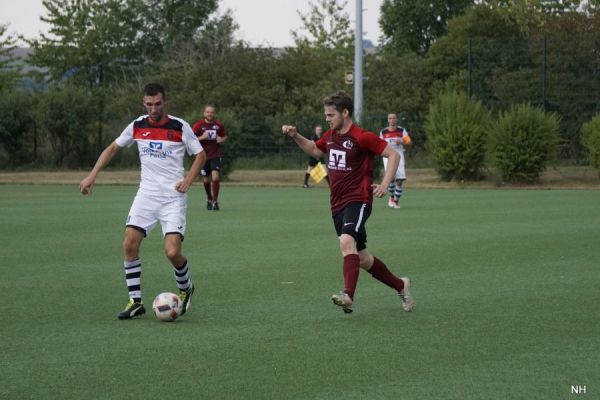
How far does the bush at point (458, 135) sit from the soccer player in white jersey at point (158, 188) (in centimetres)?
2653

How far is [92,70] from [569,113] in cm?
4068

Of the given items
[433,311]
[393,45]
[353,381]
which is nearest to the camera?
[353,381]

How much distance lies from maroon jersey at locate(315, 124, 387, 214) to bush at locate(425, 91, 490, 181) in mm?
26333

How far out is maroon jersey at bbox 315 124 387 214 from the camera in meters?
9.74

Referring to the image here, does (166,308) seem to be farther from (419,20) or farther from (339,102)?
(419,20)

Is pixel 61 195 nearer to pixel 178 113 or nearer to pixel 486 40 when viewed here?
pixel 486 40

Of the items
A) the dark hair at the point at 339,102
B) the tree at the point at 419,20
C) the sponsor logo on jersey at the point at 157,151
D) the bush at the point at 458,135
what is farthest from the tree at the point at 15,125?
the dark hair at the point at 339,102

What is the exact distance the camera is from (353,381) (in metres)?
6.95

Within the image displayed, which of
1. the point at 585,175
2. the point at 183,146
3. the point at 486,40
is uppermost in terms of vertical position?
the point at 486,40

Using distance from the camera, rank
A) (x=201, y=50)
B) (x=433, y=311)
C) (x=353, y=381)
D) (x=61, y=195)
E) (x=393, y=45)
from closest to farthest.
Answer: (x=353, y=381) → (x=433, y=311) → (x=61, y=195) → (x=201, y=50) → (x=393, y=45)

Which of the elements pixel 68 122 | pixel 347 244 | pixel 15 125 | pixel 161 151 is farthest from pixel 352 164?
pixel 15 125

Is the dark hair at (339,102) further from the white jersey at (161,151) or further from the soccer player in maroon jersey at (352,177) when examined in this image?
the white jersey at (161,151)

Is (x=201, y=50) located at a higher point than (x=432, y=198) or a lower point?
higher

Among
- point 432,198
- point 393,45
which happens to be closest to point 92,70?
point 393,45
